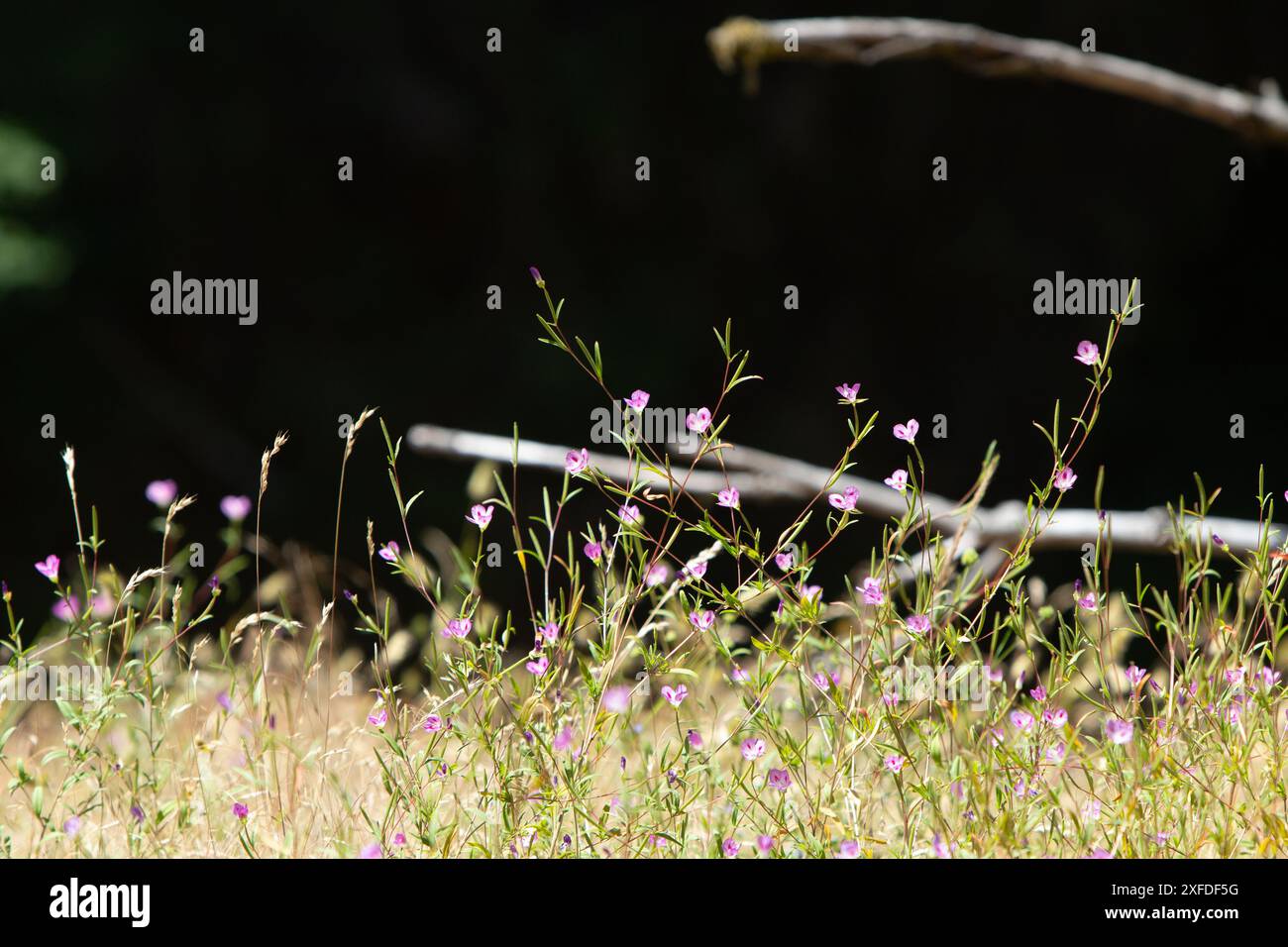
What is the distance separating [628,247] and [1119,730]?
7828mm

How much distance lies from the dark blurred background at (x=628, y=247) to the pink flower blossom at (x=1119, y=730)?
267 inches

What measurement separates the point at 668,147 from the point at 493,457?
5904mm

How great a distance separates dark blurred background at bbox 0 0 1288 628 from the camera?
8.73 metres

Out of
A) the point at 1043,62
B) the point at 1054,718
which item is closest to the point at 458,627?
the point at 1054,718

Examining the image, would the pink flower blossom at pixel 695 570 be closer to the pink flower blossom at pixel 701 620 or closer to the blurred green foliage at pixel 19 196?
the pink flower blossom at pixel 701 620

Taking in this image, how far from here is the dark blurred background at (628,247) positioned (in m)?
8.73

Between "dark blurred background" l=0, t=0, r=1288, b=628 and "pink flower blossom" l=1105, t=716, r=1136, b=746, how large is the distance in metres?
6.78

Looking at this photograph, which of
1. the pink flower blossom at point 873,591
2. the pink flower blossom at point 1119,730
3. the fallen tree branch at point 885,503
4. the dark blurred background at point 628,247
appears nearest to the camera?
the pink flower blossom at point 1119,730

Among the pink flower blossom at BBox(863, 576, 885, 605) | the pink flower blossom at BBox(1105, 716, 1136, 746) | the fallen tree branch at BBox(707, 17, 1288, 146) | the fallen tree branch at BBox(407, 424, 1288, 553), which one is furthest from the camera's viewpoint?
the fallen tree branch at BBox(707, 17, 1288, 146)

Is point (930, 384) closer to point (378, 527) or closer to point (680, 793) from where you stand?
point (378, 527)

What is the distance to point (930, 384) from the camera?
9648mm

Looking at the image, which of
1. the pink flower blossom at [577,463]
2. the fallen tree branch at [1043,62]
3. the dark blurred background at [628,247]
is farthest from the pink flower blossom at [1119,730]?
the dark blurred background at [628,247]

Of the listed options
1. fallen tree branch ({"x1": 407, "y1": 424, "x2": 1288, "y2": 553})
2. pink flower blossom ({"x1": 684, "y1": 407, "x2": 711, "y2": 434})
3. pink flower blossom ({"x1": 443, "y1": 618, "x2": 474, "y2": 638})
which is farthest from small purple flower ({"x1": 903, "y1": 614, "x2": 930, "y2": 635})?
fallen tree branch ({"x1": 407, "y1": 424, "x2": 1288, "y2": 553})

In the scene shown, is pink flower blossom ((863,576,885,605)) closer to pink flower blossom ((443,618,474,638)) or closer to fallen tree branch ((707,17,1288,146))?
pink flower blossom ((443,618,474,638))
